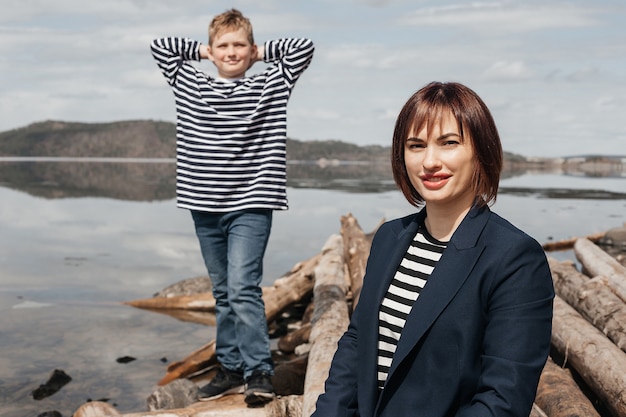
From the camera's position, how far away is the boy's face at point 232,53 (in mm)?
5566

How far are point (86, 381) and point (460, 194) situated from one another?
226 inches

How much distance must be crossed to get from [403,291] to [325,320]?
4503 millimetres

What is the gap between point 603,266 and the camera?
10859 mm

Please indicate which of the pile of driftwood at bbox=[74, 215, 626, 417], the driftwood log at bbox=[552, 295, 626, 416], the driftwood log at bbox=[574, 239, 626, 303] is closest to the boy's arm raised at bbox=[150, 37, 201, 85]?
the pile of driftwood at bbox=[74, 215, 626, 417]

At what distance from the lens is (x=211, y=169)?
5766mm

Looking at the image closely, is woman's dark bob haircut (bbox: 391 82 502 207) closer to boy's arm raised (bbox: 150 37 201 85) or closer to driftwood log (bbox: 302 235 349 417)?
driftwood log (bbox: 302 235 349 417)

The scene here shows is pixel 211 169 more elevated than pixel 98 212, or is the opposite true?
pixel 211 169

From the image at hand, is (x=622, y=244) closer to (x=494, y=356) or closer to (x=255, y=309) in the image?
(x=255, y=309)

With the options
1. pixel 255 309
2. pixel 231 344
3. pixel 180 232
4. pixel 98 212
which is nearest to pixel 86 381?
pixel 231 344

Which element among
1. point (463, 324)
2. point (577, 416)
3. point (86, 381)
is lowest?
point (86, 381)

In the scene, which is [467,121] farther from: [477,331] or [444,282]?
[477,331]

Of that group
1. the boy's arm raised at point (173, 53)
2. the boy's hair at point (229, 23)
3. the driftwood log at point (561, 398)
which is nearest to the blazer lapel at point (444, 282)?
the driftwood log at point (561, 398)

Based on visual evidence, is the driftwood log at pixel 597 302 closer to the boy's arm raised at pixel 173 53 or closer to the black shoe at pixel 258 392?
the black shoe at pixel 258 392

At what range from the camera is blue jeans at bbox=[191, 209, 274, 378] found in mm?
5719
